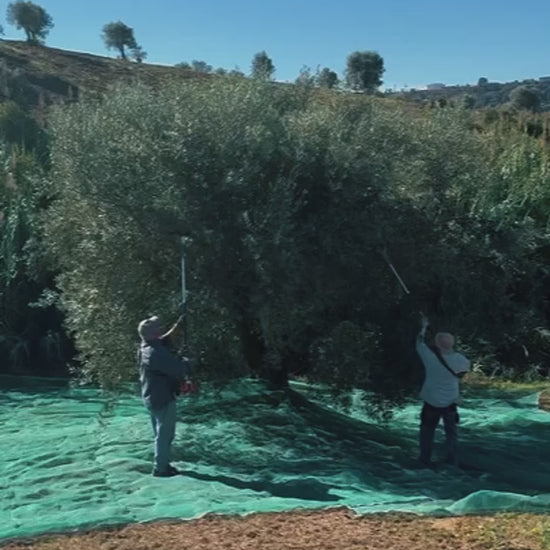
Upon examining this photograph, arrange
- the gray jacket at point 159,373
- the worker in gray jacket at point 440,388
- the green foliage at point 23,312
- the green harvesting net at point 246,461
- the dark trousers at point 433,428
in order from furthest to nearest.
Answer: the green foliage at point 23,312, the dark trousers at point 433,428, the worker in gray jacket at point 440,388, the gray jacket at point 159,373, the green harvesting net at point 246,461

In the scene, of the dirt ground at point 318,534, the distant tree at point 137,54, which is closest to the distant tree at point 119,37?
the distant tree at point 137,54

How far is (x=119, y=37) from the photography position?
50.6 metres

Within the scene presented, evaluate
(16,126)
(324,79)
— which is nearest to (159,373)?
(324,79)

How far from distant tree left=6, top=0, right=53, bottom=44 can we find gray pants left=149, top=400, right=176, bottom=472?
133ft

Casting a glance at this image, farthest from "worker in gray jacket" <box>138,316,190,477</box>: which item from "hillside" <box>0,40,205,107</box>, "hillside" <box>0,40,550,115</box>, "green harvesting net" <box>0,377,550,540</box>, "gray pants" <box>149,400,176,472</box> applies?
"hillside" <box>0,40,205,107</box>

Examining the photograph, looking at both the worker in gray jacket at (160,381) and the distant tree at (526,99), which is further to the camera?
the distant tree at (526,99)

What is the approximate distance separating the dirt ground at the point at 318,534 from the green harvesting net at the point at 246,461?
0.62 feet

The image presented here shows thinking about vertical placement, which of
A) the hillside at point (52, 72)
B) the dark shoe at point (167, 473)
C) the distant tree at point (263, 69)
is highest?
the hillside at point (52, 72)

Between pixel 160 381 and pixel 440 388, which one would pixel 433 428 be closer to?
pixel 440 388

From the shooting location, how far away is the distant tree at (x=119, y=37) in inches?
1980

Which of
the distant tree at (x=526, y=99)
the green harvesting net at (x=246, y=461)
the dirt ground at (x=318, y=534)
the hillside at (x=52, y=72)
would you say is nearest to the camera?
the dirt ground at (x=318, y=534)

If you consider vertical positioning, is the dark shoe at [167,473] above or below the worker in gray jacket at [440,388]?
below

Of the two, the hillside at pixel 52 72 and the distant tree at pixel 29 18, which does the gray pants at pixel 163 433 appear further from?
the distant tree at pixel 29 18

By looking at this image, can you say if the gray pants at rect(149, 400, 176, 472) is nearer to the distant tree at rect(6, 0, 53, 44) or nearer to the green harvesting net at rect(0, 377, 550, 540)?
the green harvesting net at rect(0, 377, 550, 540)
